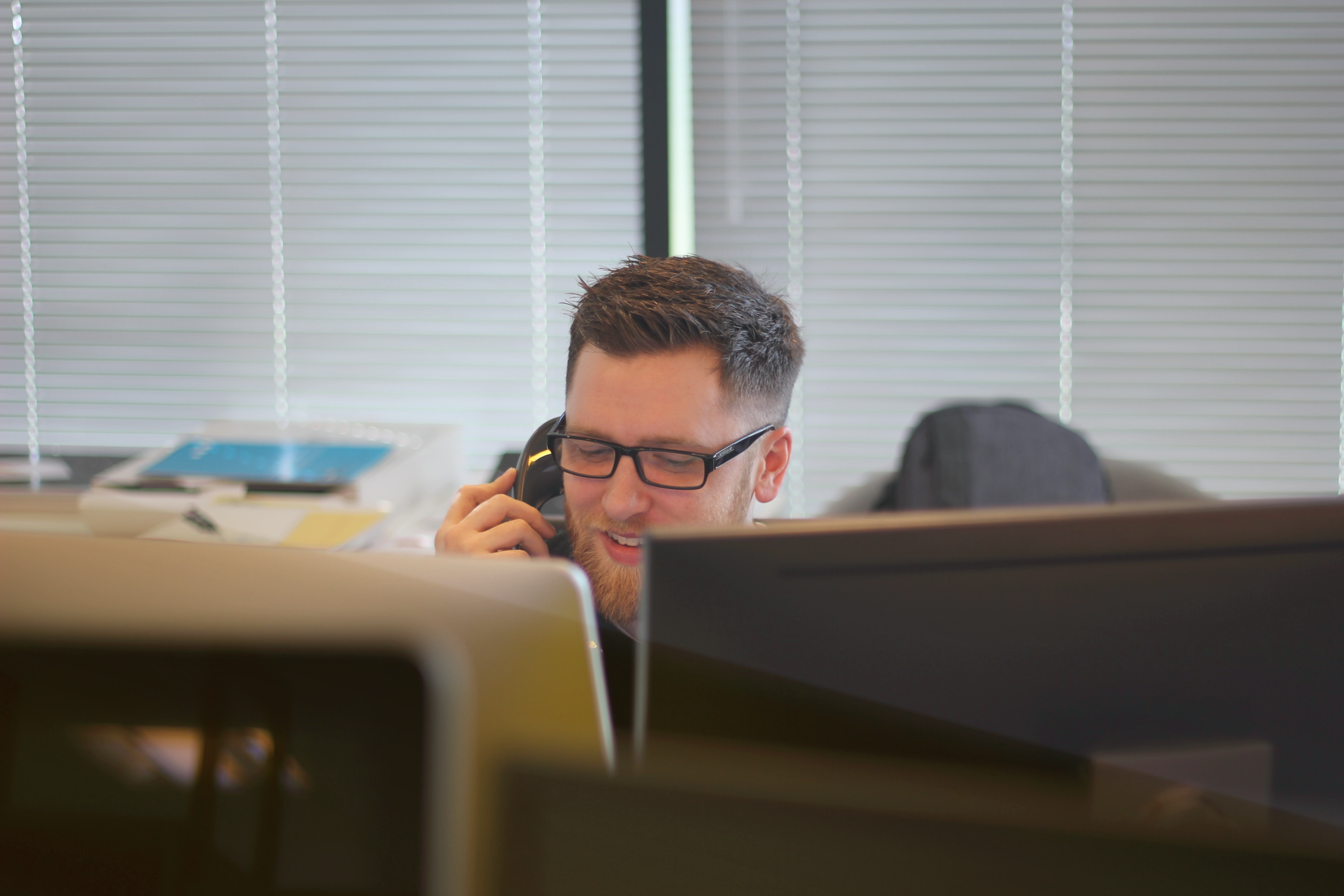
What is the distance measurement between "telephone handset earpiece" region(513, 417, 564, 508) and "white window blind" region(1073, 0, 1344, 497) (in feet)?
5.95

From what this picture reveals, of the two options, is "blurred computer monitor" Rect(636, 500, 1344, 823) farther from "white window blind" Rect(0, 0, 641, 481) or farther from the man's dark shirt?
"white window blind" Rect(0, 0, 641, 481)

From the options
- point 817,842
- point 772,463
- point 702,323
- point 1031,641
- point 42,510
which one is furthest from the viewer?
point 42,510

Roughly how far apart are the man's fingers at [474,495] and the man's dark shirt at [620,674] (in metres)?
0.65

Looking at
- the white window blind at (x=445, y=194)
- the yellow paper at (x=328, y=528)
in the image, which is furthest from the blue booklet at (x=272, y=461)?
the white window blind at (x=445, y=194)

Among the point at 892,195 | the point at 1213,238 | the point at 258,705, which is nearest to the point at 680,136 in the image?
the point at 892,195

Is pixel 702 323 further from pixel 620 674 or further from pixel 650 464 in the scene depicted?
pixel 620 674

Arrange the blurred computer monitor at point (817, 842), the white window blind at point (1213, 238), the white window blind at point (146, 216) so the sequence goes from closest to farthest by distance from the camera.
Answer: the blurred computer monitor at point (817, 842)
the white window blind at point (1213, 238)
the white window blind at point (146, 216)

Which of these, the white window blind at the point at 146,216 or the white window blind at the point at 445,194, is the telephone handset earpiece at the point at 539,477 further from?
the white window blind at the point at 146,216

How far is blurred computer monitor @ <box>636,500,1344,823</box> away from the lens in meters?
0.60

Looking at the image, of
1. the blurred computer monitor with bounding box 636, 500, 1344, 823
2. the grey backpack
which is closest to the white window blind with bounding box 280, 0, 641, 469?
the grey backpack

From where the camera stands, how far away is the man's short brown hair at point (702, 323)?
1344mm

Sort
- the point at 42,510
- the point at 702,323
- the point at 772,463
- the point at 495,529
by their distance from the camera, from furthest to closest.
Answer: the point at 42,510 → the point at 772,463 → the point at 702,323 → the point at 495,529

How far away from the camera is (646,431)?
1.30 meters

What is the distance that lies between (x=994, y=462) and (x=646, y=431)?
2.86 ft
